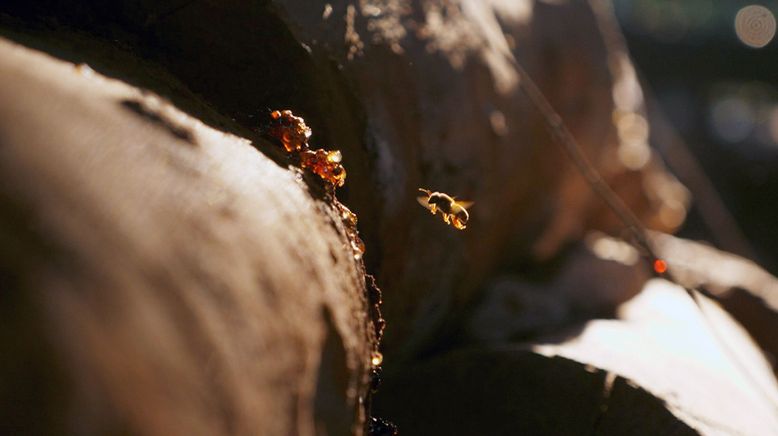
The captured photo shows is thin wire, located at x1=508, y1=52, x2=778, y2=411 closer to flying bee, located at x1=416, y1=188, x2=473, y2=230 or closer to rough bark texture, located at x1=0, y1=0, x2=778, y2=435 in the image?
rough bark texture, located at x1=0, y1=0, x2=778, y2=435

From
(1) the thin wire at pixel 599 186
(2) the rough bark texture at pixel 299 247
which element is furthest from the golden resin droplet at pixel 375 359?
(1) the thin wire at pixel 599 186

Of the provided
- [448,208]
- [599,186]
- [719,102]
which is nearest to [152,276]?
[448,208]

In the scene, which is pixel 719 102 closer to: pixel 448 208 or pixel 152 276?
pixel 448 208

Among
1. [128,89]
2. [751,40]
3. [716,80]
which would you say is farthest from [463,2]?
[751,40]

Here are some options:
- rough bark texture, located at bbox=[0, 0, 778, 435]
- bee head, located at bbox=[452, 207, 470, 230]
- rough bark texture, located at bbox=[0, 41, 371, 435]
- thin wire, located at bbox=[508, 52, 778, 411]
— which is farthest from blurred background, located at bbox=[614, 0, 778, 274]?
rough bark texture, located at bbox=[0, 41, 371, 435]

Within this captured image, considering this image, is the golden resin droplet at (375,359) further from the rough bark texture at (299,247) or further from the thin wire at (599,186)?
the thin wire at (599,186)

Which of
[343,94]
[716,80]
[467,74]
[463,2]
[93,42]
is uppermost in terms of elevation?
[716,80]

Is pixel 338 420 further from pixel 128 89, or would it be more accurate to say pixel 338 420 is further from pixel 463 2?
pixel 463 2
